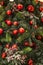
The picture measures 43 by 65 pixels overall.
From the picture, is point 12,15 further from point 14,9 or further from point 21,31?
point 21,31

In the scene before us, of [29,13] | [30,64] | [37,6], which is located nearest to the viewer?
[30,64]

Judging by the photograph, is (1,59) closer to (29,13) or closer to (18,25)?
(18,25)

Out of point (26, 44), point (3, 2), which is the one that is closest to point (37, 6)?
point (3, 2)

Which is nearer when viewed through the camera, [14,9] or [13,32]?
[13,32]

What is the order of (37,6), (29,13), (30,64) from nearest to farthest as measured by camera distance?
(30,64), (29,13), (37,6)

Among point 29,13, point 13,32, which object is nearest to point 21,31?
point 13,32

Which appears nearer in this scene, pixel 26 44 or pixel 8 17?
pixel 26 44

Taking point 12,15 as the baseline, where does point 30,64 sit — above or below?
below

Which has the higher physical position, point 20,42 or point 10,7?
point 10,7
